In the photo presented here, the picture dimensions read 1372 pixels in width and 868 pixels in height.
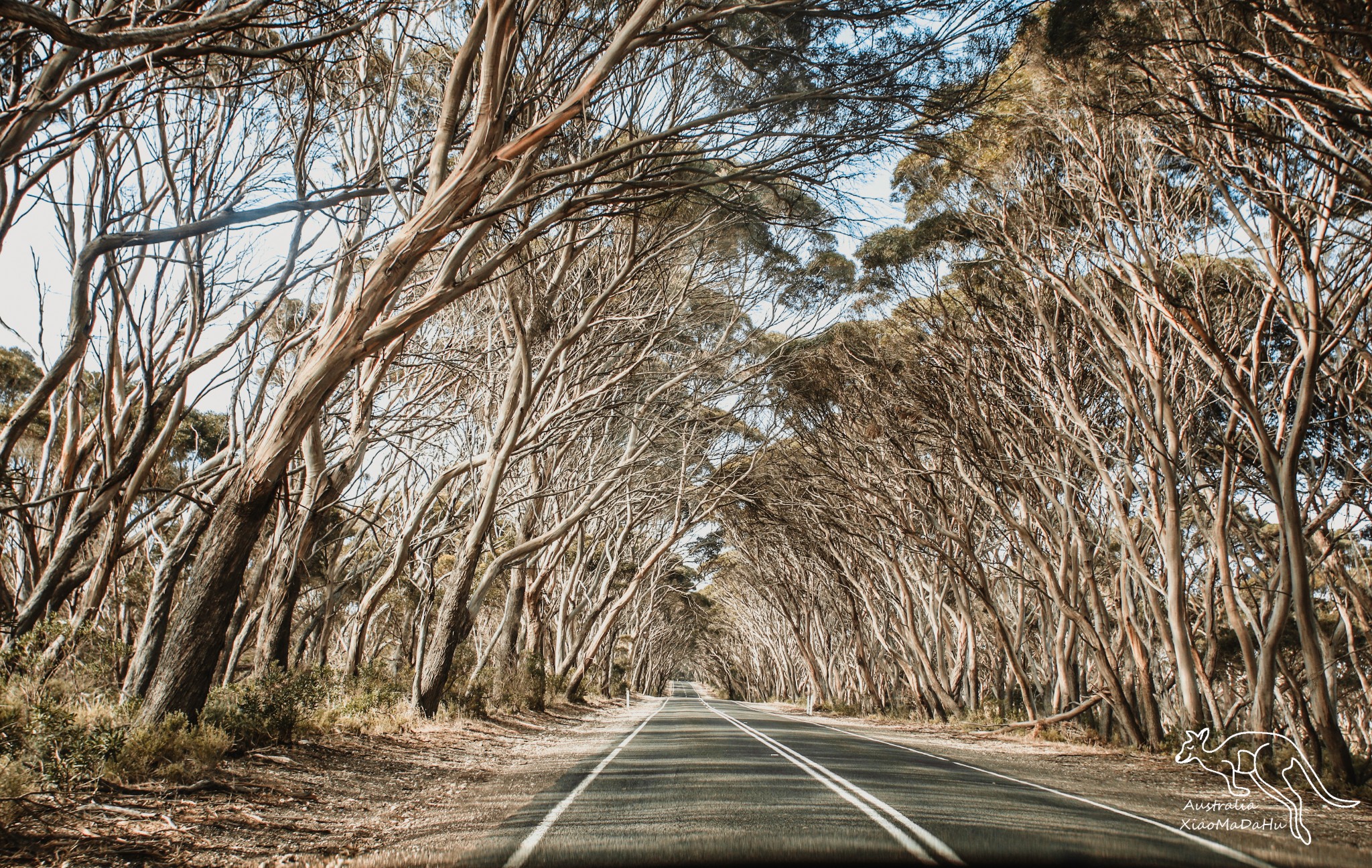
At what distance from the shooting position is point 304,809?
5758 mm

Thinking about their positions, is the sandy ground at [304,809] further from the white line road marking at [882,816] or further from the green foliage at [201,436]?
the green foliage at [201,436]

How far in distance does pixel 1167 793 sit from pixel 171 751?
883 cm

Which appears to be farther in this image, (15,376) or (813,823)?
(15,376)

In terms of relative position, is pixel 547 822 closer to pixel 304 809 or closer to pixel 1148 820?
pixel 304 809

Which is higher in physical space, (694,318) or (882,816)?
(694,318)

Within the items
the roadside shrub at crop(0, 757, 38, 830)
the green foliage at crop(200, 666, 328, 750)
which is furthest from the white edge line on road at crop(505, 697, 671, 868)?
the green foliage at crop(200, 666, 328, 750)

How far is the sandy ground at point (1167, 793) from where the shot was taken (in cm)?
528

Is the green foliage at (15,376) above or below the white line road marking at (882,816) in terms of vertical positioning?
above

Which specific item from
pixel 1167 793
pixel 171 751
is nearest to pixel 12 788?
pixel 171 751

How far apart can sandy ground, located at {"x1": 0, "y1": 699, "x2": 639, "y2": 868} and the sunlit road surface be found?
2.05 feet

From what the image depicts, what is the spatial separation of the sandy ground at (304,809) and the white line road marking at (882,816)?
2615mm

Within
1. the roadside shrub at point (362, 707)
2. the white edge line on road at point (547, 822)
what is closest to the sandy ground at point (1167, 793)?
the white edge line on road at point (547, 822)

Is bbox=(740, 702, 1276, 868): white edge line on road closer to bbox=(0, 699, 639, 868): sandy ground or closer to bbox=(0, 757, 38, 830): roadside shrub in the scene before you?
bbox=(0, 699, 639, 868): sandy ground

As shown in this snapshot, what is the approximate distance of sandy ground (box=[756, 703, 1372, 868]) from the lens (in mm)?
5281
